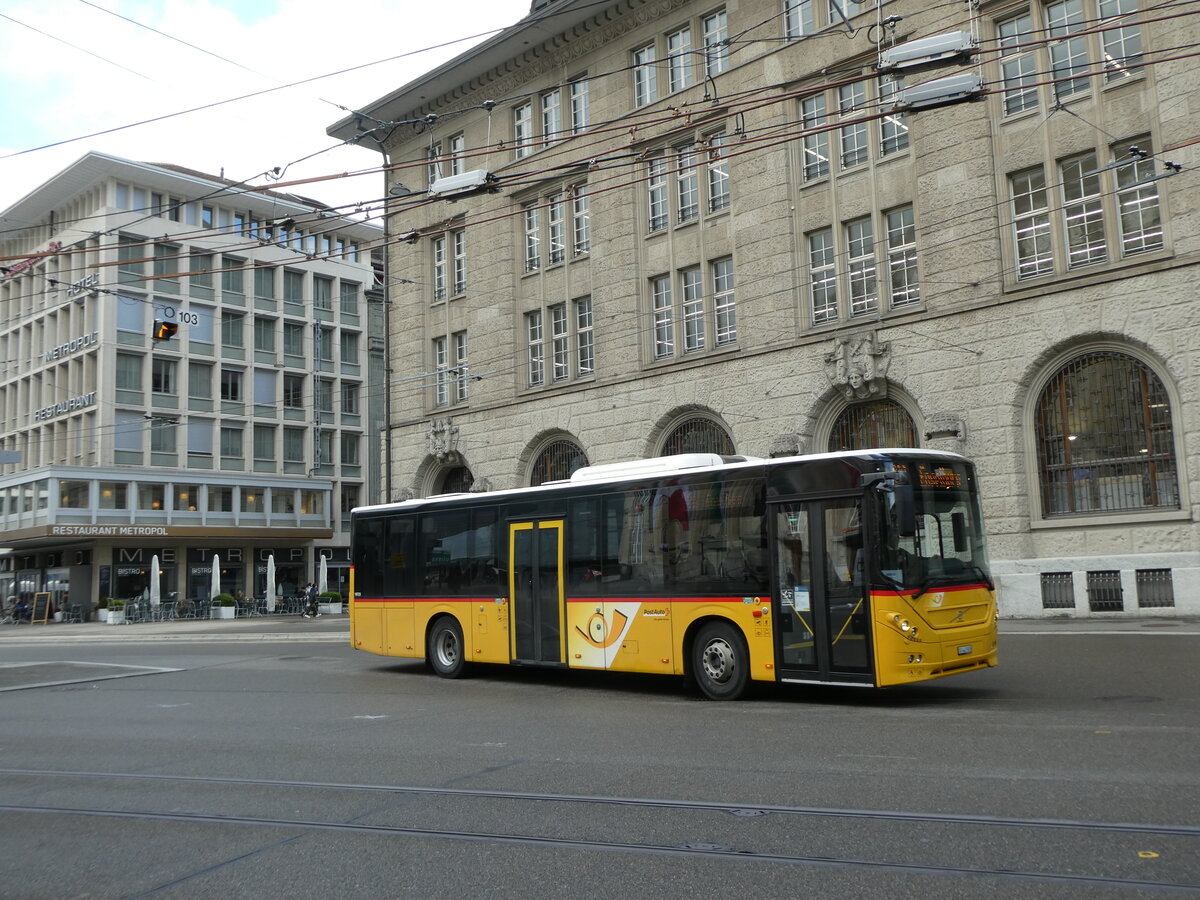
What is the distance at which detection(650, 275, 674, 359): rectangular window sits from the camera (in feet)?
98.4

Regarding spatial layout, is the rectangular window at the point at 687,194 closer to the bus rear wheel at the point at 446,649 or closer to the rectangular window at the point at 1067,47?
A: the rectangular window at the point at 1067,47

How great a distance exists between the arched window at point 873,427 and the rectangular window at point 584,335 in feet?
27.8

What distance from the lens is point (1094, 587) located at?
72.0 feet

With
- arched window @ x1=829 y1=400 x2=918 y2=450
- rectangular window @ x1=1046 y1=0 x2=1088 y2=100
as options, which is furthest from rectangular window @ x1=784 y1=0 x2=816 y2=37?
arched window @ x1=829 y1=400 x2=918 y2=450

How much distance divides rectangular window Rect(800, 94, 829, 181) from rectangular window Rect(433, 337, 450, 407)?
47.2 feet

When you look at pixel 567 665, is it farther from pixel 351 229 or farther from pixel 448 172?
pixel 351 229

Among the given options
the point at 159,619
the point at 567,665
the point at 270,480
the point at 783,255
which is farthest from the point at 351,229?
the point at 567,665

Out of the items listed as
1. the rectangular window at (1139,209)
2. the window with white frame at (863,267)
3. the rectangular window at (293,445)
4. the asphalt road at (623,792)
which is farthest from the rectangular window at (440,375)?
the rectangular window at (293,445)

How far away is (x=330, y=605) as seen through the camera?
44.9 m

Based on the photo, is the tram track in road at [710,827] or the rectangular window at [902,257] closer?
the tram track in road at [710,827]

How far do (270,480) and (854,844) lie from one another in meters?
58.2

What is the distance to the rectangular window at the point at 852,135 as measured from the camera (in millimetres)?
25750

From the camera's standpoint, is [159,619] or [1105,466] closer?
[1105,466]

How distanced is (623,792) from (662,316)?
23666mm
